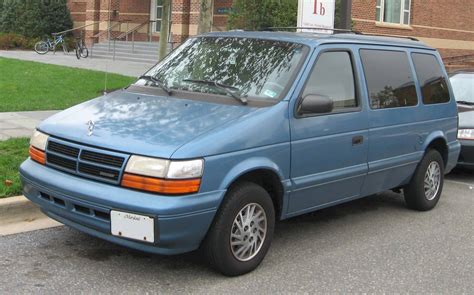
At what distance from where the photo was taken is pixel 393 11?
2464cm

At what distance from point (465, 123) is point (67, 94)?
8049mm

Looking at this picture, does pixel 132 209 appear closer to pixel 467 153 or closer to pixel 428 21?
pixel 467 153

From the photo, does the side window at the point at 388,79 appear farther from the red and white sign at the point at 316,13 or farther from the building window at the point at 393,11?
the building window at the point at 393,11

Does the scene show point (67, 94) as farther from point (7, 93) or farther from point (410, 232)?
point (410, 232)

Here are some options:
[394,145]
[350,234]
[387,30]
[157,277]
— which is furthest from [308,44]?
[387,30]

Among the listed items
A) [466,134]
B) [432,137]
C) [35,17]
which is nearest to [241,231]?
[432,137]

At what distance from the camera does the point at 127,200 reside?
151 inches

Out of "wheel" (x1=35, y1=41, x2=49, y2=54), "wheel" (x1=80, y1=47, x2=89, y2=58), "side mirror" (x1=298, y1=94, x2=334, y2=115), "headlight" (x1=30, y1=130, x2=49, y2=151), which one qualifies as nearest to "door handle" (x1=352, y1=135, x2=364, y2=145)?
"side mirror" (x1=298, y1=94, x2=334, y2=115)

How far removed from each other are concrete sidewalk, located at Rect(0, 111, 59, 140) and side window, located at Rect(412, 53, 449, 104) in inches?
207

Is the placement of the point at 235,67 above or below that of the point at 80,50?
below

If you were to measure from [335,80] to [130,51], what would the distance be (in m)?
21.1

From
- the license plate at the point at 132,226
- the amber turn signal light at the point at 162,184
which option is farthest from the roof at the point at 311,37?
the license plate at the point at 132,226

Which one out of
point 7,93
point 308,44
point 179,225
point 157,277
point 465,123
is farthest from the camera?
point 7,93

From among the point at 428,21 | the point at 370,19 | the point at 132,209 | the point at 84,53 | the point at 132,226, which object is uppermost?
the point at 428,21
